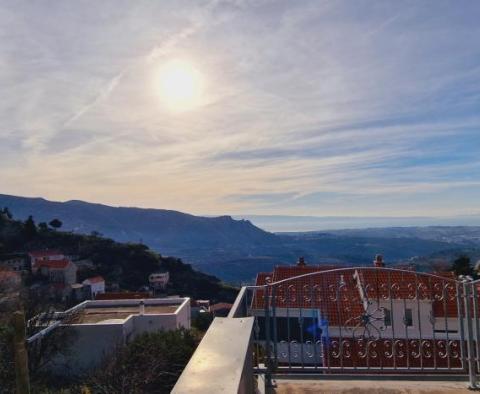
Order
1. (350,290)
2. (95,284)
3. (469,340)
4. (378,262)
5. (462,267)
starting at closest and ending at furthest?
(469,340)
(350,290)
(378,262)
(462,267)
(95,284)

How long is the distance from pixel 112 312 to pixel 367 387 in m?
19.3

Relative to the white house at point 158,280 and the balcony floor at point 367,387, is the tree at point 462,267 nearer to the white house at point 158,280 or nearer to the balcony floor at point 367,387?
the balcony floor at point 367,387

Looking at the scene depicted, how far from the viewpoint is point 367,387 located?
4.37 metres

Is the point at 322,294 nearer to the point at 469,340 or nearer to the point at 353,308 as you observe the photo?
the point at 469,340

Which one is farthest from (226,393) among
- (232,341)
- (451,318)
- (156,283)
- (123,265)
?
(123,265)

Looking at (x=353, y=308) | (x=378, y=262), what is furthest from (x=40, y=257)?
(x=353, y=308)

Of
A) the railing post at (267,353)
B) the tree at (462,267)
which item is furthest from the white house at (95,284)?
the railing post at (267,353)

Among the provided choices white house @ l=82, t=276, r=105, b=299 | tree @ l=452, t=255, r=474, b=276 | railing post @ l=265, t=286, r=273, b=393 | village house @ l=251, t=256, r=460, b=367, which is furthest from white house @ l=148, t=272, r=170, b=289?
railing post @ l=265, t=286, r=273, b=393

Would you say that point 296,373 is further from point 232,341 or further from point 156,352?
point 156,352

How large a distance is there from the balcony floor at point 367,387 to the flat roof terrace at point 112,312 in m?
16.0

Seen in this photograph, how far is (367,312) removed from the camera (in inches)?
187

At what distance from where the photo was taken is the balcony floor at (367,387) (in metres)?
4.25

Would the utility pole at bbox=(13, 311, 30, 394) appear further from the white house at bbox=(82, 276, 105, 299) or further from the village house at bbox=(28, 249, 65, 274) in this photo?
the village house at bbox=(28, 249, 65, 274)

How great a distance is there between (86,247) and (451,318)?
61.8 m
